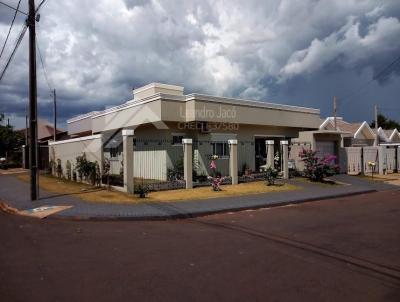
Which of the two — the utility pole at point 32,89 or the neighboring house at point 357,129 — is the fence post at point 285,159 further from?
the neighboring house at point 357,129

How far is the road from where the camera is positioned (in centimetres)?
466

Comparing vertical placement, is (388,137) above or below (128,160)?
above

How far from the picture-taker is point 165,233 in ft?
27.9

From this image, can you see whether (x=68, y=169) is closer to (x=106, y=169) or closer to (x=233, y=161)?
(x=106, y=169)

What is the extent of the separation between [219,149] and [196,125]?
221 centimetres

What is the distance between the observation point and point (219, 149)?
20891 mm

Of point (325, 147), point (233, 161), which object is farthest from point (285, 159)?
point (325, 147)

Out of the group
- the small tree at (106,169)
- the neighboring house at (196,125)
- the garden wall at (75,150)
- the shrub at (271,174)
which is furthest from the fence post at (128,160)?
the shrub at (271,174)

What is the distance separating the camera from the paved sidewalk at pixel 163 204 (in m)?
10.6

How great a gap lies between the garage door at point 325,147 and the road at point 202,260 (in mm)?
13439

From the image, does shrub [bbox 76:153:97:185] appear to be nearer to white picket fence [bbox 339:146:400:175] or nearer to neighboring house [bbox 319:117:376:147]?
white picket fence [bbox 339:146:400:175]

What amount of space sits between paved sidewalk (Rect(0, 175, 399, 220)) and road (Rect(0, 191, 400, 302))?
630mm

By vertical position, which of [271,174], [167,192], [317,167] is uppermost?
[317,167]

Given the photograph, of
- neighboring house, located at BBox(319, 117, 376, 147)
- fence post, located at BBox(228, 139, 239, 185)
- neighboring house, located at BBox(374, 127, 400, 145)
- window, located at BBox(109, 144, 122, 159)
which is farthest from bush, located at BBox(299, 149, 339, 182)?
neighboring house, located at BBox(374, 127, 400, 145)
